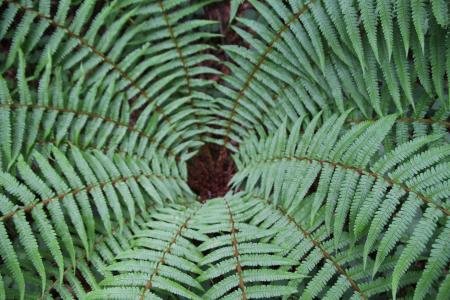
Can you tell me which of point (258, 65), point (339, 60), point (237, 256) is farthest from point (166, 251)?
point (339, 60)

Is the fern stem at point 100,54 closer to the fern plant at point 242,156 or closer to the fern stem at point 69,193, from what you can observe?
the fern plant at point 242,156

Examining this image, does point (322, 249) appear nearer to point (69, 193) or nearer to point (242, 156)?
point (242, 156)

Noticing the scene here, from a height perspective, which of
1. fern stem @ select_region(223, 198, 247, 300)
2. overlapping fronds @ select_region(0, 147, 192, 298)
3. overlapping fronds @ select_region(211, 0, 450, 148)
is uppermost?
overlapping fronds @ select_region(211, 0, 450, 148)

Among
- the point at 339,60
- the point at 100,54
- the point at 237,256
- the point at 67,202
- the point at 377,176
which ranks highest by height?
the point at 100,54

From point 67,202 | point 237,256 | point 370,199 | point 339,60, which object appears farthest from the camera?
point 339,60

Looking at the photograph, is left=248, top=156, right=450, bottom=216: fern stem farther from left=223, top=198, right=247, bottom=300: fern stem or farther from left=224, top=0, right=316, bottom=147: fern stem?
left=224, top=0, right=316, bottom=147: fern stem

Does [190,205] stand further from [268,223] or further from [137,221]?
[268,223]

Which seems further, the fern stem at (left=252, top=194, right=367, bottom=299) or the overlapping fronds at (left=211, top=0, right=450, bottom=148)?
the overlapping fronds at (left=211, top=0, right=450, bottom=148)

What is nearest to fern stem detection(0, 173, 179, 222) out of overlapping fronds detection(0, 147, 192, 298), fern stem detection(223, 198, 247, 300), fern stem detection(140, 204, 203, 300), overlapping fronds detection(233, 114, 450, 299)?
overlapping fronds detection(0, 147, 192, 298)
